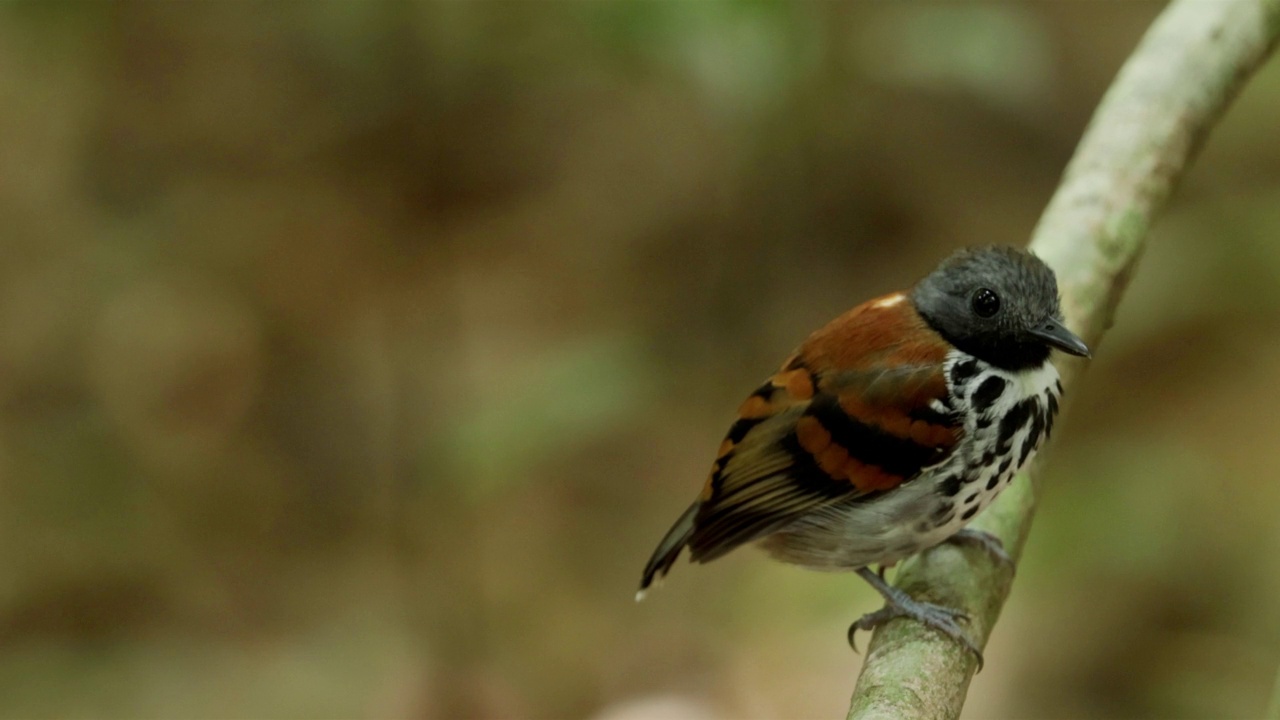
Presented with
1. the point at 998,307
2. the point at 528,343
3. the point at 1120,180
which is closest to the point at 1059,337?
the point at 998,307

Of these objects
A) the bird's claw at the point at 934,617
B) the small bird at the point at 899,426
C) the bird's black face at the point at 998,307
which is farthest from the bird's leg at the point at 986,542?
the bird's black face at the point at 998,307

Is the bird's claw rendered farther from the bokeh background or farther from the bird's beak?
the bokeh background

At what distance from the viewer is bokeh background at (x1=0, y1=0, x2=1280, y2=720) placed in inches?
158

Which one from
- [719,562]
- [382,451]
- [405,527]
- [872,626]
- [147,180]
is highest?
[147,180]

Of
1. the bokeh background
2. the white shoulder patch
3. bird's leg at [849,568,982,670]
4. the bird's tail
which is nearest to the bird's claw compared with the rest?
bird's leg at [849,568,982,670]

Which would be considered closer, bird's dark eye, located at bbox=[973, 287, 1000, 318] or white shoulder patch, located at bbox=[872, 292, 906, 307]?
bird's dark eye, located at bbox=[973, 287, 1000, 318]

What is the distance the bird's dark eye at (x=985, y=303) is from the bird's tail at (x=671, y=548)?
2.11ft

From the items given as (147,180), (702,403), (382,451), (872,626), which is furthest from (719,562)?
(147,180)

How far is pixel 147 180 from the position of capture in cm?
600

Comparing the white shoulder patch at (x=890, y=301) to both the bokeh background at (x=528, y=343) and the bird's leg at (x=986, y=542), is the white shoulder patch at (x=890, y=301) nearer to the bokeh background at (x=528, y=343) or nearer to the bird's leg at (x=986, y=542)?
the bird's leg at (x=986, y=542)

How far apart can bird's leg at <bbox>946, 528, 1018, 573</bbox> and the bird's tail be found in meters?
0.49

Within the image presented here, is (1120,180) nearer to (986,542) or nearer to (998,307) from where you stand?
(998,307)

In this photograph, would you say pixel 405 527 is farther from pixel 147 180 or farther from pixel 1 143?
pixel 1 143

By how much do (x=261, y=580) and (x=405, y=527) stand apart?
1.94 feet
